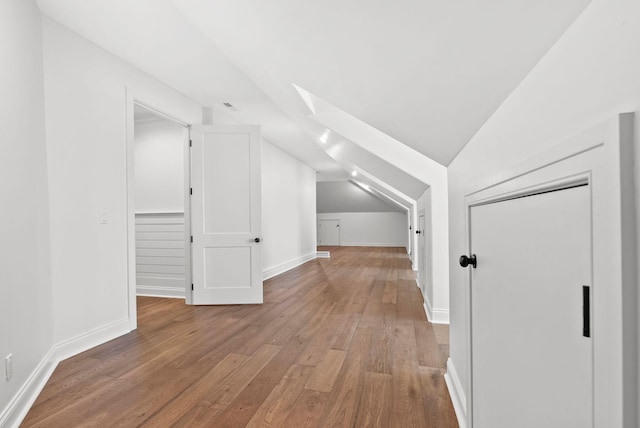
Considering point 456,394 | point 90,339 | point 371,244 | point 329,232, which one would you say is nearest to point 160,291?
point 90,339

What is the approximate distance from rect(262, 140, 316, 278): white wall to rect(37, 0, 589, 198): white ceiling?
3365 millimetres

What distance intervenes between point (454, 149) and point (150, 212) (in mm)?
4076

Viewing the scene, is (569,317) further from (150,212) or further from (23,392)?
(150,212)

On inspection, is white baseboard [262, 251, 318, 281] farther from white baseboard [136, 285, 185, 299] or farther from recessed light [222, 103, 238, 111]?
recessed light [222, 103, 238, 111]

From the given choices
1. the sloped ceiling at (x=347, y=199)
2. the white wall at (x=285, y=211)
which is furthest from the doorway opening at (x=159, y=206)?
the sloped ceiling at (x=347, y=199)

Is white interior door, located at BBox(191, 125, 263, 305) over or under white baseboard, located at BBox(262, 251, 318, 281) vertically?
over

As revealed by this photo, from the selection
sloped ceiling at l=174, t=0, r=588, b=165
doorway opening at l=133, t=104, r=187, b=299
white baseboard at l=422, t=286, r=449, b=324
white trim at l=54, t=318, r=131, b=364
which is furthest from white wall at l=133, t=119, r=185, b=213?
white baseboard at l=422, t=286, r=449, b=324

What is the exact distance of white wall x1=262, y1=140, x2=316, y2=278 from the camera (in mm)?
5520

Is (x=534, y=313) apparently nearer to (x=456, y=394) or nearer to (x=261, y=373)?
(x=456, y=394)

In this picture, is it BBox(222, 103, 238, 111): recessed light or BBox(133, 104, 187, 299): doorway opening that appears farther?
BBox(133, 104, 187, 299): doorway opening

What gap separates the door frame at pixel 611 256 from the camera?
411 mm

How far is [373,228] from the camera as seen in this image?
39.6ft

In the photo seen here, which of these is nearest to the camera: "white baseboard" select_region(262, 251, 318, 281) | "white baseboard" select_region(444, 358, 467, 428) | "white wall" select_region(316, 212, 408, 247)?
"white baseboard" select_region(444, 358, 467, 428)

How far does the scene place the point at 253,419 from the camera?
1.54 metres
